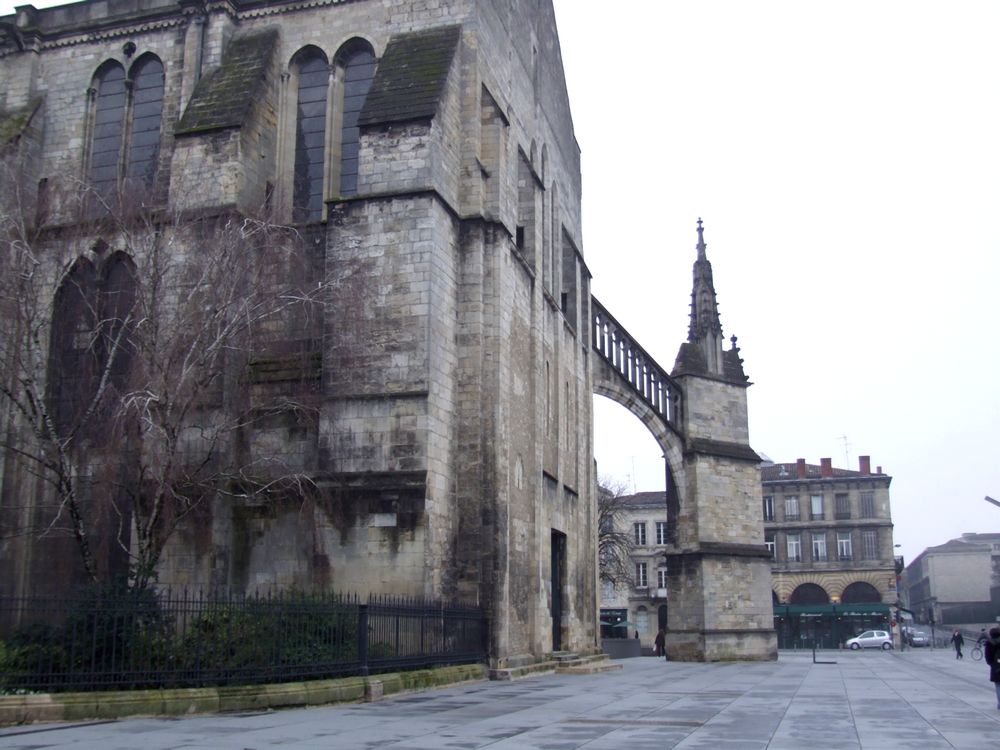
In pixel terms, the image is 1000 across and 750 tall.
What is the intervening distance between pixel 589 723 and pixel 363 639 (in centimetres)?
412

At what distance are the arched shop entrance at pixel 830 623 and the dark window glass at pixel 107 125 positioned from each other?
53472mm

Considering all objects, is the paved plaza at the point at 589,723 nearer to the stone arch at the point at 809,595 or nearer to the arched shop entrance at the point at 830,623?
the arched shop entrance at the point at 830,623

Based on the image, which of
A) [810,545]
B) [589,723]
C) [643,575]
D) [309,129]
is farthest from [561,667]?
[810,545]

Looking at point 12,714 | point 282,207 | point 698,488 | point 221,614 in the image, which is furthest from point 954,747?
point 698,488

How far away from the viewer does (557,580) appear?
26109mm

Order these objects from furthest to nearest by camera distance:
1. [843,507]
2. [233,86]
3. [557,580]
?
[843,507], [557,580], [233,86]

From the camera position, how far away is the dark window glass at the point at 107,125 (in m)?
24.0

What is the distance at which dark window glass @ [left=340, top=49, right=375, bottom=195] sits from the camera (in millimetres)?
22688

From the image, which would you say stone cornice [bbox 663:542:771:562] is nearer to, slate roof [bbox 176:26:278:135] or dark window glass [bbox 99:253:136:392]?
dark window glass [bbox 99:253:136:392]

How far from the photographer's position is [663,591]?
71250 millimetres

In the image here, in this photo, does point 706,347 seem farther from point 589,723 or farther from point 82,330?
point 589,723

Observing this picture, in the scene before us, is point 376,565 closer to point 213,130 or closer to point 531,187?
point 213,130

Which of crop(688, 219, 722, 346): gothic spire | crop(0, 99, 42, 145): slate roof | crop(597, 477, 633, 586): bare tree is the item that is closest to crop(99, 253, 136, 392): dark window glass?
crop(0, 99, 42, 145): slate roof

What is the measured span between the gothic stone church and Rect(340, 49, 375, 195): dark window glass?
5 cm
